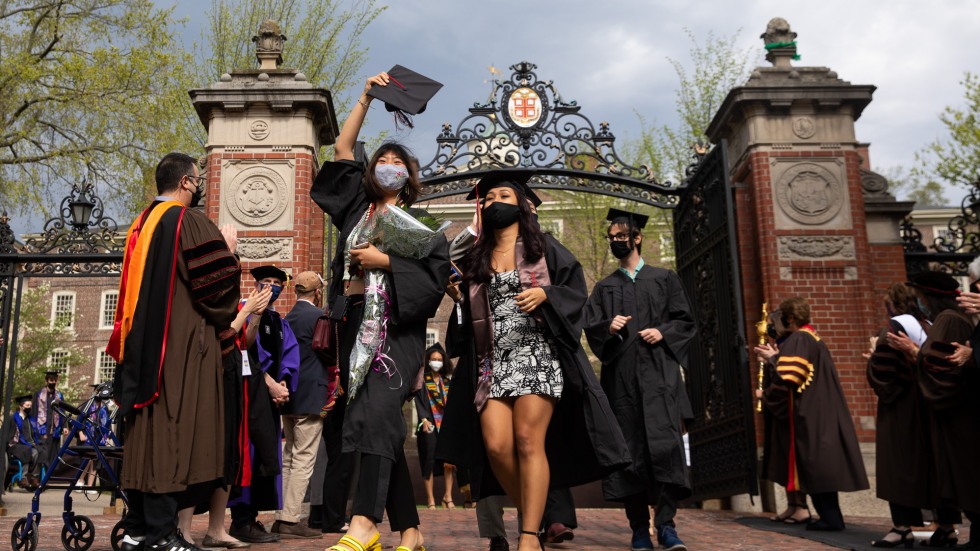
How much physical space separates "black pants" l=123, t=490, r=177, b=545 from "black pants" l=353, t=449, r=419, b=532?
985 mm

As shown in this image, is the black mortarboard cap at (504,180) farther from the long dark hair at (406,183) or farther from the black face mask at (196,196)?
the black face mask at (196,196)

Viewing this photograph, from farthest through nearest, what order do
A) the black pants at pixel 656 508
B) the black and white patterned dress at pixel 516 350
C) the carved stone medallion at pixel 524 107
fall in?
the carved stone medallion at pixel 524 107, the black pants at pixel 656 508, the black and white patterned dress at pixel 516 350

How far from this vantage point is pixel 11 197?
15.6 meters

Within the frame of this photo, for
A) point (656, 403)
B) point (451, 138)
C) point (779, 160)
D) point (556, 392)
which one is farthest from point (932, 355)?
point (451, 138)

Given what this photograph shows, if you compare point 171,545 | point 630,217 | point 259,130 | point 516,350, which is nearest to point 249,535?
point 171,545

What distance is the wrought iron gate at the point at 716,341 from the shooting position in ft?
30.0

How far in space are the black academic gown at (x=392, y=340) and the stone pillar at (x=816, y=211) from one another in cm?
615

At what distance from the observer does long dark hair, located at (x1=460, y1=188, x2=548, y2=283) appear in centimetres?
506

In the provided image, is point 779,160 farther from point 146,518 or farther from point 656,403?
point 146,518

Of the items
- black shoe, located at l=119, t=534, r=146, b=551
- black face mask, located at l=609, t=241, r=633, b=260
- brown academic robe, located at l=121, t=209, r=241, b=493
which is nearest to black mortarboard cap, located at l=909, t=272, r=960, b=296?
black face mask, located at l=609, t=241, r=633, b=260

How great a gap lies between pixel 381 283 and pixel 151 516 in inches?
64.4

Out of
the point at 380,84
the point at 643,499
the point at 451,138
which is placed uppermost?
the point at 451,138

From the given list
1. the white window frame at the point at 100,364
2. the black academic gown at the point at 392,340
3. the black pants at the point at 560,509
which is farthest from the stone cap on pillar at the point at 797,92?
the white window frame at the point at 100,364

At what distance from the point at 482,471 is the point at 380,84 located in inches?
89.9
